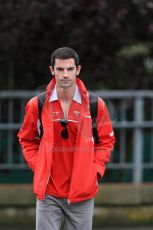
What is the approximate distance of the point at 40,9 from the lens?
349 inches

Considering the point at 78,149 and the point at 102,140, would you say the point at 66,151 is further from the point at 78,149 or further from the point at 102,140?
the point at 102,140

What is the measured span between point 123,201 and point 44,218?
337 centimetres

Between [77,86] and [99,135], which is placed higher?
[77,86]

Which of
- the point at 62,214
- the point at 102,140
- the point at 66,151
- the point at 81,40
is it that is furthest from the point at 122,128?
the point at 66,151

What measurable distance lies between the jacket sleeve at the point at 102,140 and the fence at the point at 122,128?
3.13m

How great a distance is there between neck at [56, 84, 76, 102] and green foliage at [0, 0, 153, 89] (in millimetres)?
3260

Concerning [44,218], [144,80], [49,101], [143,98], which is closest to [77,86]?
[49,101]

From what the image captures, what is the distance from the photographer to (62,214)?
5.68 metres

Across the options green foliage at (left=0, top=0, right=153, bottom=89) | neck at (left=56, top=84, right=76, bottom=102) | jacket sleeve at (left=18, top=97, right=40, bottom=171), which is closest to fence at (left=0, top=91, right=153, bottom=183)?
green foliage at (left=0, top=0, right=153, bottom=89)

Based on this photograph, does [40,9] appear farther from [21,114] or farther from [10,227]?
[10,227]

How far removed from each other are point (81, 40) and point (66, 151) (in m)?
3.72

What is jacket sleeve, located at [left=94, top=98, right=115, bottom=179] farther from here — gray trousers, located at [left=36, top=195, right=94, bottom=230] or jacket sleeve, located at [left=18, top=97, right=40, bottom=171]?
jacket sleeve, located at [left=18, top=97, right=40, bottom=171]

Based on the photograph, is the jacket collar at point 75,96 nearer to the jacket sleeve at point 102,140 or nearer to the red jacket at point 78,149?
the red jacket at point 78,149

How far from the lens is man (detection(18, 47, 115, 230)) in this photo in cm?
548
